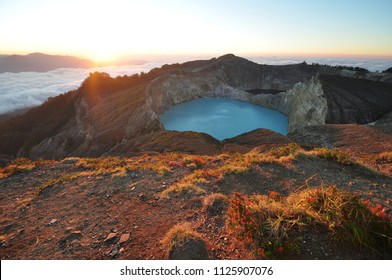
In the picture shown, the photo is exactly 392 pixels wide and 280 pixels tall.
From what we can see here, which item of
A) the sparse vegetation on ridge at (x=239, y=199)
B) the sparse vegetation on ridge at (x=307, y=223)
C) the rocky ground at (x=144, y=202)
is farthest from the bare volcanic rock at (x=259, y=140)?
the sparse vegetation on ridge at (x=307, y=223)

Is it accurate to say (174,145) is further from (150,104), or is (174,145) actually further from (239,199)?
(150,104)

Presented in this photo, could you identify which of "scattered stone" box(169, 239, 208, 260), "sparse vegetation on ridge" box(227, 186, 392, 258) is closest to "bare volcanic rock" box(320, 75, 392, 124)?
"sparse vegetation on ridge" box(227, 186, 392, 258)

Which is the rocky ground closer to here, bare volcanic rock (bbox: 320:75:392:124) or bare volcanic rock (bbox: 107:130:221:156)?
Result: bare volcanic rock (bbox: 107:130:221:156)

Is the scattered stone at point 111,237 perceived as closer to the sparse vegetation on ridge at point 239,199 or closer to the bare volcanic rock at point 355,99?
the sparse vegetation on ridge at point 239,199

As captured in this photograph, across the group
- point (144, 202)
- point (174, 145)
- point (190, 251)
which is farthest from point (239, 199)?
point (174, 145)

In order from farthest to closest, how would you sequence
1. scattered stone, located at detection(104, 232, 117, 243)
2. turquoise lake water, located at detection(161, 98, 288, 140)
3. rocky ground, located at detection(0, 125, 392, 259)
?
1. turquoise lake water, located at detection(161, 98, 288, 140)
2. scattered stone, located at detection(104, 232, 117, 243)
3. rocky ground, located at detection(0, 125, 392, 259)

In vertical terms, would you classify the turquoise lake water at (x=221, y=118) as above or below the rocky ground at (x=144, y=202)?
below
